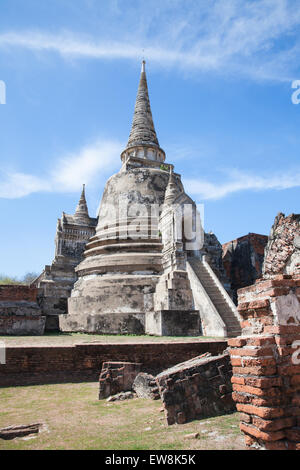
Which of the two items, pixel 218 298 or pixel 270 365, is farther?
pixel 218 298

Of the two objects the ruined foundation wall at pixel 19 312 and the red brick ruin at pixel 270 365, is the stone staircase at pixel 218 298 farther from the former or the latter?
the red brick ruin at pixel 270 365

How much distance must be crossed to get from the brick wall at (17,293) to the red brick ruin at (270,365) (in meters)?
12.1

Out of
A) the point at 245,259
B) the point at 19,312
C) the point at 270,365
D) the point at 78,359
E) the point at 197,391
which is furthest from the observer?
the point at 245,259

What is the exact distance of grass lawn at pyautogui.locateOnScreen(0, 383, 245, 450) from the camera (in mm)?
3633

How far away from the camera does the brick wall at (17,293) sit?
13.8 m

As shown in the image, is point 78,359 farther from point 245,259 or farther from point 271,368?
point 245,259

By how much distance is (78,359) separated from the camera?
25.8 feet

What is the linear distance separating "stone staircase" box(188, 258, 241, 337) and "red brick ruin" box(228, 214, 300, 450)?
8.24 metres

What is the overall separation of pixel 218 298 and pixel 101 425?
958cm

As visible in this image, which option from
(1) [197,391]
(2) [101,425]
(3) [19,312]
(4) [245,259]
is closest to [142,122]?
(4) [245,259]

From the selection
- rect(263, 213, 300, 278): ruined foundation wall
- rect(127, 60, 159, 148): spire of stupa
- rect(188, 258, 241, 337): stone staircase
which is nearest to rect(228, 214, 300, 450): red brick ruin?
rect(263, 213, 300, 278): ruined foundation wall

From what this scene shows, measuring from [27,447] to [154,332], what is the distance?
9.27 m
